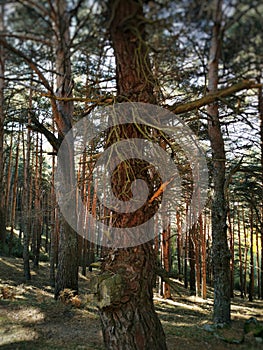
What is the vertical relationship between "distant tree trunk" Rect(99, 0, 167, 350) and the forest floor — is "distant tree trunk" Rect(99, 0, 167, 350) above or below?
above

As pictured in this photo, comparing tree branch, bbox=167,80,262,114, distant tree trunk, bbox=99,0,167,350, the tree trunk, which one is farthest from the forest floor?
tree branch, bbox=167,80,262,114

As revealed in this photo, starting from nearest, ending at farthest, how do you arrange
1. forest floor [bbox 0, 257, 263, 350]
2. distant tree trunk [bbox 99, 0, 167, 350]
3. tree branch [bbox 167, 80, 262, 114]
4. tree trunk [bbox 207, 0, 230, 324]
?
1. tree branch [bbox 167, 80, 262, 114]
2. distant tree trunk [bbox 99, 0, 167, 350]
3. forest floor [bbox 0, 257, 263, 350]
4. tree trunk [bbox 207, 0, 230, 324]

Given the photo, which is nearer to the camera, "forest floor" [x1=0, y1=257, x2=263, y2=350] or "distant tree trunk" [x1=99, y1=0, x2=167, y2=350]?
"distant tree trunk" [x1=99, y1=0, x2=167, y2=350]

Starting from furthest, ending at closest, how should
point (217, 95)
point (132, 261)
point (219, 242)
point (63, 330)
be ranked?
point (219, 242) < point (63, 330) < point (132, 261) < point (217, 95)

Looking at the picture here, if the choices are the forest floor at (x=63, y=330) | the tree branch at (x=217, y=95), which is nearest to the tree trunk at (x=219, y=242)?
the forest floor at (x=63, y=330)

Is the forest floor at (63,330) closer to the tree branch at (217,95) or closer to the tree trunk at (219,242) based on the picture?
the tree trunk at (219,242)

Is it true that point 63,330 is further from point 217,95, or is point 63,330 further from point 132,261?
point 217,95

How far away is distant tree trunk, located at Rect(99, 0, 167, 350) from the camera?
2.82m

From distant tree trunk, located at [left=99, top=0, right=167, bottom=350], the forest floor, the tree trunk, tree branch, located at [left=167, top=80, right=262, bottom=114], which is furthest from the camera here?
the tree trunk

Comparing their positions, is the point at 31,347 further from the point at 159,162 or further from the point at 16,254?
the point at 16,254

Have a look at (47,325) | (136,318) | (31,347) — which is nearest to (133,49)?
(136,318)

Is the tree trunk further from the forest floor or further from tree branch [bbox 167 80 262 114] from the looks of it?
tree branch [bbox 167 80 262 114]

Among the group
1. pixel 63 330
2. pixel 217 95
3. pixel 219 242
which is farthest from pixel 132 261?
pixel 219 242

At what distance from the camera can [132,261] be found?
296 centimetres
